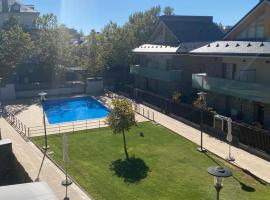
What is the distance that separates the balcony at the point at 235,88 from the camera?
27.2 m

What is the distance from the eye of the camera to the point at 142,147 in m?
27.1

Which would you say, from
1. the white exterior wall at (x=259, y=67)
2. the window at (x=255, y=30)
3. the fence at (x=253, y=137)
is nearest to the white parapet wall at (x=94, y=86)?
the window at (x=255, y=30)

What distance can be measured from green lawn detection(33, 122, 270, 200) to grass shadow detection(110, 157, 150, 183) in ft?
0.40

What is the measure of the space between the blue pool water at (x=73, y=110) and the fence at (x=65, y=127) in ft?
10.2

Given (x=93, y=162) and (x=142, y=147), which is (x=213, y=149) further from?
(x=93, y=162)

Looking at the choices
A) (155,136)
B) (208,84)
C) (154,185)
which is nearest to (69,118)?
(155,136)

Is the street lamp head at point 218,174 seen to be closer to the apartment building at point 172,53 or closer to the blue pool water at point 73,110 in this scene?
the blue pool water at point 73,110

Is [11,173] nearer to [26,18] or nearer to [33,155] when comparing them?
[33,155]

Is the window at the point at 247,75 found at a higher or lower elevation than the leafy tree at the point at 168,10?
lower

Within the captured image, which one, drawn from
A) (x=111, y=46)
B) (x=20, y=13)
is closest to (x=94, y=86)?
(x=111, y=46)

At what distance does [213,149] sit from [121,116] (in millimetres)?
7509

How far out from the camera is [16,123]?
34469mm

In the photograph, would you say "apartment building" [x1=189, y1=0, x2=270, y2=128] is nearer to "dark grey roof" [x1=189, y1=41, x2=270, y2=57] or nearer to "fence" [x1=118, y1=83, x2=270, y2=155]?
"dark grey roof" [x1=189, y1=41, x2=270, y2=57]

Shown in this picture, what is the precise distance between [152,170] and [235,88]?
11.9 m
